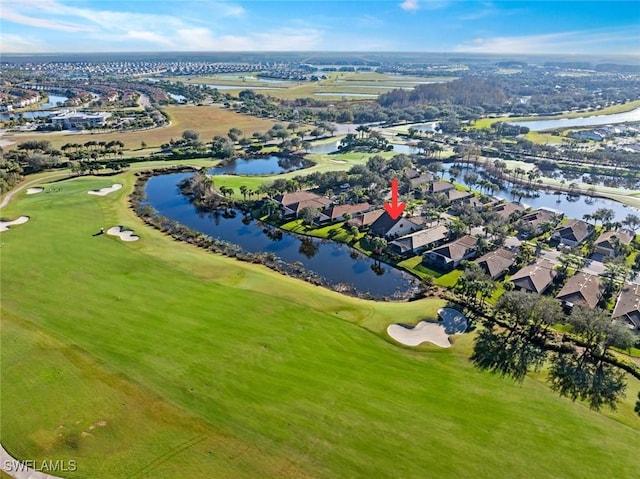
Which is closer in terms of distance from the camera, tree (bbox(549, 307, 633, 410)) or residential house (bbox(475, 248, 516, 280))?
tree (bbox(549, 307, 633, 410))

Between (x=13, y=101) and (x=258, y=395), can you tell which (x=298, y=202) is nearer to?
(x=258, y=395)

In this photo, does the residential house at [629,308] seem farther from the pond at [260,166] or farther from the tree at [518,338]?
the pond at [260,166]

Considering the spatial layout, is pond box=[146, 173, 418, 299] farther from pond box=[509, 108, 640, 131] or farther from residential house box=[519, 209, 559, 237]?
pond box=[509, 108, 640, 131]

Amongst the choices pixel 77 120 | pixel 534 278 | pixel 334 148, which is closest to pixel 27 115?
pixel 77 120

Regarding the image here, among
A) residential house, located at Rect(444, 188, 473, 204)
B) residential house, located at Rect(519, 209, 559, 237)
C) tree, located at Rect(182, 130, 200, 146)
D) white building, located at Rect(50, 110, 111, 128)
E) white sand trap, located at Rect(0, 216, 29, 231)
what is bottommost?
white sand trap, located at Rect(0, 216, 29, 231)

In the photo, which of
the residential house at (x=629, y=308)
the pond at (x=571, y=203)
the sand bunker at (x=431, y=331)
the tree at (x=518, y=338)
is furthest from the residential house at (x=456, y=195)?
the tree at (x=518, y=338)

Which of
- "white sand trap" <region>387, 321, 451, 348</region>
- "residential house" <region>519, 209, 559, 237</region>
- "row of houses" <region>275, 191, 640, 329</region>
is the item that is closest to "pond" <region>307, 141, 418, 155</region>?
"row of houses" <region>275, 191, 640, 329</region>
